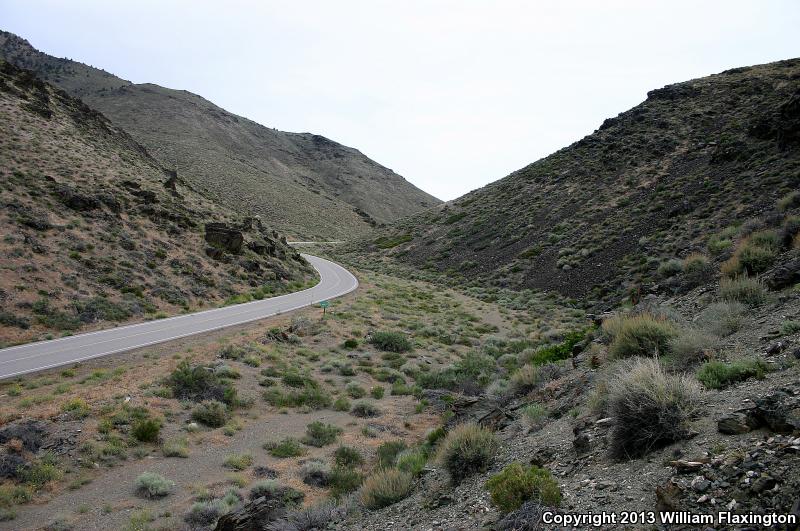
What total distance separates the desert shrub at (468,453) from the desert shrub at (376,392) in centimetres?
827

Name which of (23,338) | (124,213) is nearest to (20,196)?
(124,213)

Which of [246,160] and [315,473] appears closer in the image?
[315,473]

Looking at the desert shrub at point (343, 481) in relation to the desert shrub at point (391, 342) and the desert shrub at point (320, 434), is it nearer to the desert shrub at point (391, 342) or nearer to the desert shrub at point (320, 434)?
the desert shrub at point (320, 434)

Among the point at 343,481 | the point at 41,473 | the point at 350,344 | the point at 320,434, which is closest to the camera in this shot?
the point at 41,473

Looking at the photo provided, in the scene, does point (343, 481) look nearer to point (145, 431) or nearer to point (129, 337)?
point (145, 431)

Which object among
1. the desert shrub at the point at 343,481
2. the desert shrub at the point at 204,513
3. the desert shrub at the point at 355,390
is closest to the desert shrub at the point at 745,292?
the desert shrub at the point at 343,481

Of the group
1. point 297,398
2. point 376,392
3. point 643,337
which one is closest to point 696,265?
point 643,337

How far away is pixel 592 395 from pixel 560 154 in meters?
60.6

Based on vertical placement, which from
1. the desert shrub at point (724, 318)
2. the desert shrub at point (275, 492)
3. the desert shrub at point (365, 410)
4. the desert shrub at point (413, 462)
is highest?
the desert shrub at point (724, 318)

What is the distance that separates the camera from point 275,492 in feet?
29.8

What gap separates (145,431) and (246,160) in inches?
4320

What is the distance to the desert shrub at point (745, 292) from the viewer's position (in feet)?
31.0

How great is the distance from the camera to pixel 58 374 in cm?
1459

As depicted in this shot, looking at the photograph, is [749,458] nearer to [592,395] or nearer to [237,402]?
[592,395]
